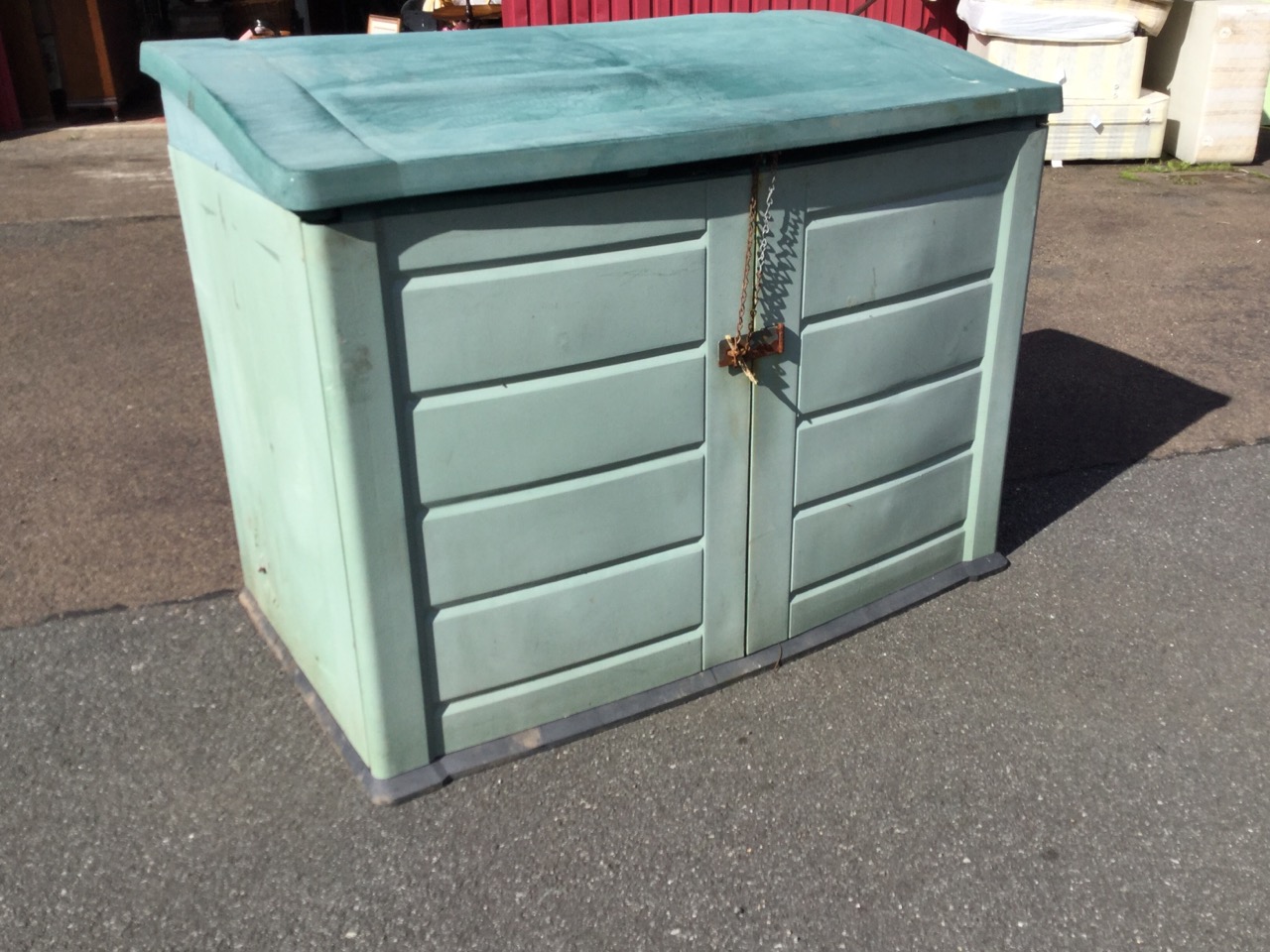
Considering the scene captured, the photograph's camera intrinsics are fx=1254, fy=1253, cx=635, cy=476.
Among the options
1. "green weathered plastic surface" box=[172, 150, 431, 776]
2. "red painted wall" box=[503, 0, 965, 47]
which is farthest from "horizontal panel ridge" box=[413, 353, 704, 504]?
"red painted wall" box=[503, 0, 965, 47]

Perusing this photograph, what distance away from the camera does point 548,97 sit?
9.68 ft

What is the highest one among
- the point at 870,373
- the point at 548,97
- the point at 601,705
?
the point at 548,97

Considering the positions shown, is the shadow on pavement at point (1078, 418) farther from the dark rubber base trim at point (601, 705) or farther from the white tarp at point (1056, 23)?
the white tarp at point (1056, 23)

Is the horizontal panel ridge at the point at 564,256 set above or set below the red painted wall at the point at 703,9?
above

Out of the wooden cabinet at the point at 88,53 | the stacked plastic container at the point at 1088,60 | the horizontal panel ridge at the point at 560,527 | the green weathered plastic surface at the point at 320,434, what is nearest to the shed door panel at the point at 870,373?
the horizontal panel ridge at the point at 560,527

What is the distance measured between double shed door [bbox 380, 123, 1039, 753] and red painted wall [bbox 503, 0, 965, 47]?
6.19 metres

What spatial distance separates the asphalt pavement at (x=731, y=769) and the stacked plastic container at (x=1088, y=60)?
4.86 metres

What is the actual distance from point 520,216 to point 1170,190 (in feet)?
24.6

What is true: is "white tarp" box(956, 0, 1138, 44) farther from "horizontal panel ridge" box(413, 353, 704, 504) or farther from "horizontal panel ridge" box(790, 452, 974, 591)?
"horizontal panel ridge" box(413, 353, 704, 504)

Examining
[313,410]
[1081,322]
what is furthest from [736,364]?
[1081,322]

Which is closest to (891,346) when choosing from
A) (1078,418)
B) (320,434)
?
(320,434)

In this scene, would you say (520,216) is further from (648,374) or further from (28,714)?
(28,714)

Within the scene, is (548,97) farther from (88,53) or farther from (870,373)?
(88,53)

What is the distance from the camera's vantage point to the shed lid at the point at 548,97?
2539 mm
